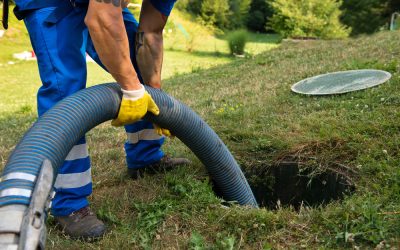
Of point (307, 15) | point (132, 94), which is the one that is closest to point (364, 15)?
point (307, 15)

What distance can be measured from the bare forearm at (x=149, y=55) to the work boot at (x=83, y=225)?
961 mm

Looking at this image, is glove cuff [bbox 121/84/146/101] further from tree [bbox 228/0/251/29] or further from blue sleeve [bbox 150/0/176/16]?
tree [bbox 228/0/251/29]

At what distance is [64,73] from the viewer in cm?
229

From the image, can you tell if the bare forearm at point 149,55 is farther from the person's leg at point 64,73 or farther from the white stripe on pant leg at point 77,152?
the white stripe on pant leg at point 77,152

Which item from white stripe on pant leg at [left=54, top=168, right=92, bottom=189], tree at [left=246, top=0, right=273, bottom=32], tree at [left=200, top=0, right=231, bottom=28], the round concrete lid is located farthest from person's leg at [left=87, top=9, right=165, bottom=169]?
tree at [left=246, top=0, right=273, bottom=32]

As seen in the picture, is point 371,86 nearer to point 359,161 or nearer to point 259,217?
point 359,161

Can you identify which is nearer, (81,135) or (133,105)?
(81,135)

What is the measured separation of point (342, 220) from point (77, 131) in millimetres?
1362

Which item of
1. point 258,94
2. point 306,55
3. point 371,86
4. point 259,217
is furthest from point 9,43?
point 259,217

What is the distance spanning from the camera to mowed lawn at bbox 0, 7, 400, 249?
2.10 meters

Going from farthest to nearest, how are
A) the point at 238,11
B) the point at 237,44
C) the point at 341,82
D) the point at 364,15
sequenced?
the point at 238,11
the point at 364,15
the point at 237,44
the point at 341,82

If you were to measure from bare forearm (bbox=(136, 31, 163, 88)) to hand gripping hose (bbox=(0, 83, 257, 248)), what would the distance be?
0.41m

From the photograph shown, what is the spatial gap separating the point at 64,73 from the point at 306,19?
76.3ft

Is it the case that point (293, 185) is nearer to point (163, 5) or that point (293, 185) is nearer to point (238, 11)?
point (163, 5)
